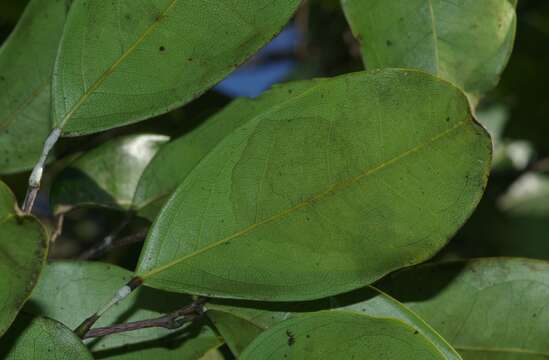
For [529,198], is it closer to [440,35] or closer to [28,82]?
[440,35]

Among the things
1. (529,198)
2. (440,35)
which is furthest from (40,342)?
(529,198)

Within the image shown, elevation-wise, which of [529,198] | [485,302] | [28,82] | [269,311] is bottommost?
[529,198]

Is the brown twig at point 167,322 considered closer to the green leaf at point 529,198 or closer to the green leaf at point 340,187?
the green leaf at point 340,187

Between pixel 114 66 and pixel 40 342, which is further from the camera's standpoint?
pixel 114 66

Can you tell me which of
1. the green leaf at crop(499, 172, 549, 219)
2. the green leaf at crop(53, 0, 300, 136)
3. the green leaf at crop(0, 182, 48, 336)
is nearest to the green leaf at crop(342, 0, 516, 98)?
the green leaf at crop(53, 0, 300, 136)

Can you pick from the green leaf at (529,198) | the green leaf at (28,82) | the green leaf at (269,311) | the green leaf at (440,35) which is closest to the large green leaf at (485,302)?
the green leaf at (269,311)

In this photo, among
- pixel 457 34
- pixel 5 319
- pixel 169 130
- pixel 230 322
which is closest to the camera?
pixel 5 319

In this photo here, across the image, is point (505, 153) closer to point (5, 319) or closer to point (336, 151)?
point (336, 151)

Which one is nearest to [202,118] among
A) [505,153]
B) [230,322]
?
[230,322]
